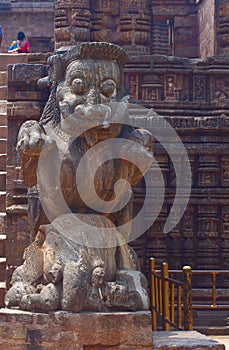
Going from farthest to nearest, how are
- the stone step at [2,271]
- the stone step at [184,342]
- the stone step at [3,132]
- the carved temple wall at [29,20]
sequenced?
the carved temple wall at [29,20]
the stone step at [3,132]
the stone step at [2,271]
the stone step at [184,342]

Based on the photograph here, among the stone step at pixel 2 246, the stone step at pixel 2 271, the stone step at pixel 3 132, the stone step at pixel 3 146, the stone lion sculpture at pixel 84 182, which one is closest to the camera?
the stone lion sculpture at pixel 84 182

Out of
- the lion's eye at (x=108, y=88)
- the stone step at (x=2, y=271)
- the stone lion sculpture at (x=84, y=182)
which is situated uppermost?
the lion's eye at (x=108, y=88)

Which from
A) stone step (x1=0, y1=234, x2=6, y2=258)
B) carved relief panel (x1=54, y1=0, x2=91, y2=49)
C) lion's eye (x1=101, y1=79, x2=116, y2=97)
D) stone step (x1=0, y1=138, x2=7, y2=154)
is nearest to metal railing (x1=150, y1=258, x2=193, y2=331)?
lion's eye (x1=101, y1=79, x2=116, y2=97)

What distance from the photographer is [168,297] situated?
23.3ft

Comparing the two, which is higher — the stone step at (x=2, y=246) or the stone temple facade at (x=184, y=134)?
the stone temple facade at (x=184, y=134)

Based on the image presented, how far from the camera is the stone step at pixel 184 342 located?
5.17m

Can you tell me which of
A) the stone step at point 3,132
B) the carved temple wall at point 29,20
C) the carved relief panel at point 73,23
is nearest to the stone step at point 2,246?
the stone step at point 3,132

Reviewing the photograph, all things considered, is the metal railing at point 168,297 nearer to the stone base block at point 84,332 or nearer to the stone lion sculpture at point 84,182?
the stone lion sculpture at point 84,182

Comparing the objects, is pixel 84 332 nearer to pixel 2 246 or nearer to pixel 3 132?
pixel 2 246

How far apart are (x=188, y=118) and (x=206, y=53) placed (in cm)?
478

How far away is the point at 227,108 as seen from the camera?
409 inches

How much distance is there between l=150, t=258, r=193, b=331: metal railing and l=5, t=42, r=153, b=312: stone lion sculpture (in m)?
0.97

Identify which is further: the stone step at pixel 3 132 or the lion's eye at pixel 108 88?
the stone step at pixel 3 132

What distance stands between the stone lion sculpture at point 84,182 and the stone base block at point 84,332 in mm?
138
